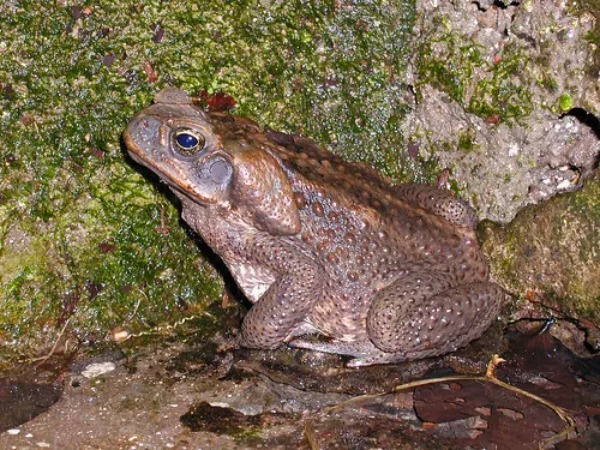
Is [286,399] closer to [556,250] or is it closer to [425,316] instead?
[425,316]

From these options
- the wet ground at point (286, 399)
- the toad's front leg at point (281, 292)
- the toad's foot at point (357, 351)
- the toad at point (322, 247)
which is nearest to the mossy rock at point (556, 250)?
the toad at point (322, 247)

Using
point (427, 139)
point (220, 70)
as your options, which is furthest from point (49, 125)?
point (427, 139)

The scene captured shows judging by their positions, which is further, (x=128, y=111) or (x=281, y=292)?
(x=128, y=111)

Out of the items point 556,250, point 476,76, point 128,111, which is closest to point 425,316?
point 556,250

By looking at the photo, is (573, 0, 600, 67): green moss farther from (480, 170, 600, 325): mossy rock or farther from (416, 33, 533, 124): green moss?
(480, 170, 600, 325): mossy rock

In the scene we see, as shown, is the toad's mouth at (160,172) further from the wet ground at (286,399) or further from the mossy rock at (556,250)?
the mossy rock at (556,250)

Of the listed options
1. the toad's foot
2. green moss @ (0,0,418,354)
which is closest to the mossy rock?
green moss @ (0,0,418,354)
